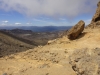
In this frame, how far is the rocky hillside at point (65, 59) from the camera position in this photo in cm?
807

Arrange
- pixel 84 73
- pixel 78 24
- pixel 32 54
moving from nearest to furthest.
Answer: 1. pixel 84 73
2. pixel 32 54
3. pixel 78 24

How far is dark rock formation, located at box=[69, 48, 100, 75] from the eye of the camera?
7.57 m

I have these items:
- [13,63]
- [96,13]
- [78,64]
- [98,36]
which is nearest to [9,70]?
[13,63]

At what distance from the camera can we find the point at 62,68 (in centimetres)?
1225

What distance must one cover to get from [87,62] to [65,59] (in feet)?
20.1

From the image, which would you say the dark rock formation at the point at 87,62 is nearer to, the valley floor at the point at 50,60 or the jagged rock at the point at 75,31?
the valley floor at the point at 50,60

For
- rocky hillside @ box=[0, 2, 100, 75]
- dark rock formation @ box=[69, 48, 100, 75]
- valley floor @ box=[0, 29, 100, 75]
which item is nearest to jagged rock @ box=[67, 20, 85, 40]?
rocky hillside @ box=[0, 2, 100, 75]

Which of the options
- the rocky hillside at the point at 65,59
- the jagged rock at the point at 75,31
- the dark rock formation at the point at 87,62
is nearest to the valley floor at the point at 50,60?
the rocky hillside at the point at 65,59

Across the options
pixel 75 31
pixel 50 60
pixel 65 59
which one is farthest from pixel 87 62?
pixel 75 31

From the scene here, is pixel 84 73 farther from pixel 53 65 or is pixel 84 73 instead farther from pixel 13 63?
pixel 13 63

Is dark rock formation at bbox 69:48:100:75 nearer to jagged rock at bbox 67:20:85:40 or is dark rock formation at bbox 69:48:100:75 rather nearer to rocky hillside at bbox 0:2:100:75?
rocky hillside at bbox 0:2:100:75

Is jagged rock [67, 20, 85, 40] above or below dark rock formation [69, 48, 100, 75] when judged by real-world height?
above

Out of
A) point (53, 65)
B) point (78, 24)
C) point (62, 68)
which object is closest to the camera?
point (62, 68)

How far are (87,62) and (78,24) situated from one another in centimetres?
1126
